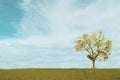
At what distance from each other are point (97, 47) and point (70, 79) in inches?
1298

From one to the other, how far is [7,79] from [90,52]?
34349 mm

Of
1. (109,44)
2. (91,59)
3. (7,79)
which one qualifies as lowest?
(7,79)

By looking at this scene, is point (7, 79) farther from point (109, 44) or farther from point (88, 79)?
point (109, 44)

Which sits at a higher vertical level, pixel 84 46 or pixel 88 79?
pixel 84 46

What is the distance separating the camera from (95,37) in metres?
63.3

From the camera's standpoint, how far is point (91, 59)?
61.6m

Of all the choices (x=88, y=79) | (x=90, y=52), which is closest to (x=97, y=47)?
(x=90, y=52)

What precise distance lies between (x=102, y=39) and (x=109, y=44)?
2.26 m

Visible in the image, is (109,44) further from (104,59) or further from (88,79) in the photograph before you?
(88,79)

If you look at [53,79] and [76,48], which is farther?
[76,48]

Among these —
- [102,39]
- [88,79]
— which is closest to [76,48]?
[102,39]

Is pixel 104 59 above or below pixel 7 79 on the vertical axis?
above

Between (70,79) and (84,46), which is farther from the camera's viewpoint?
(84,46)

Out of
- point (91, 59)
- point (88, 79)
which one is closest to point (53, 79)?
point (88, 79)
